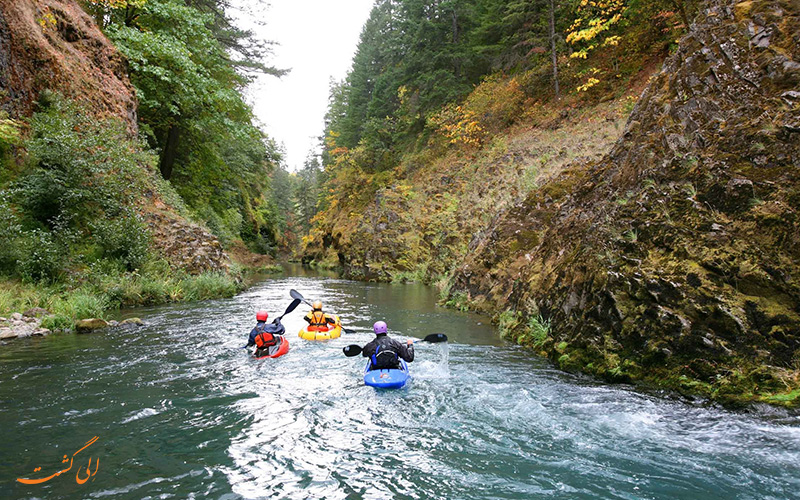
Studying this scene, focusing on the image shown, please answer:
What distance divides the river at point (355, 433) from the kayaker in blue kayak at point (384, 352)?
16.4 inches

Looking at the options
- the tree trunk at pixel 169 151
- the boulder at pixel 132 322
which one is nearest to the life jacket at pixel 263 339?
the boulder at pixel 132 322

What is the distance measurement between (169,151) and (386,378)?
18215 millimetres

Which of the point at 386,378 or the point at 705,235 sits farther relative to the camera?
the point at 386,378

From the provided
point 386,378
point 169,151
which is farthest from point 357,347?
point 169,151

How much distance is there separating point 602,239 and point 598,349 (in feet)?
6.25

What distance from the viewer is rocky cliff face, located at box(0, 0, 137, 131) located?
1174 centimetres

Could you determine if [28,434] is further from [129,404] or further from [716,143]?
[716,143]

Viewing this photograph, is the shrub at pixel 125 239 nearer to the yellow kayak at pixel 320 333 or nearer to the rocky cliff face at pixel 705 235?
the yellow kayak at pixel 320 333

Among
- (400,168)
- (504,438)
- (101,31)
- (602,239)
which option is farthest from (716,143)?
(400,168)

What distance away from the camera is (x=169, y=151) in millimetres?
19500

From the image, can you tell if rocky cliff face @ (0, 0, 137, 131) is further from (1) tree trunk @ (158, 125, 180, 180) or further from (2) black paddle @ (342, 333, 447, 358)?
(2) black paddle @ (342, 333, 447, 358)

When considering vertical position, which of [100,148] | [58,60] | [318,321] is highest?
[58,60]

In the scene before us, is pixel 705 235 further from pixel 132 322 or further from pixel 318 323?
pixel 132 322

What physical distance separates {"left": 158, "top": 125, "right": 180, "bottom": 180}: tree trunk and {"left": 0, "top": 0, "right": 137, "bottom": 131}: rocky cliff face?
3.31 m
